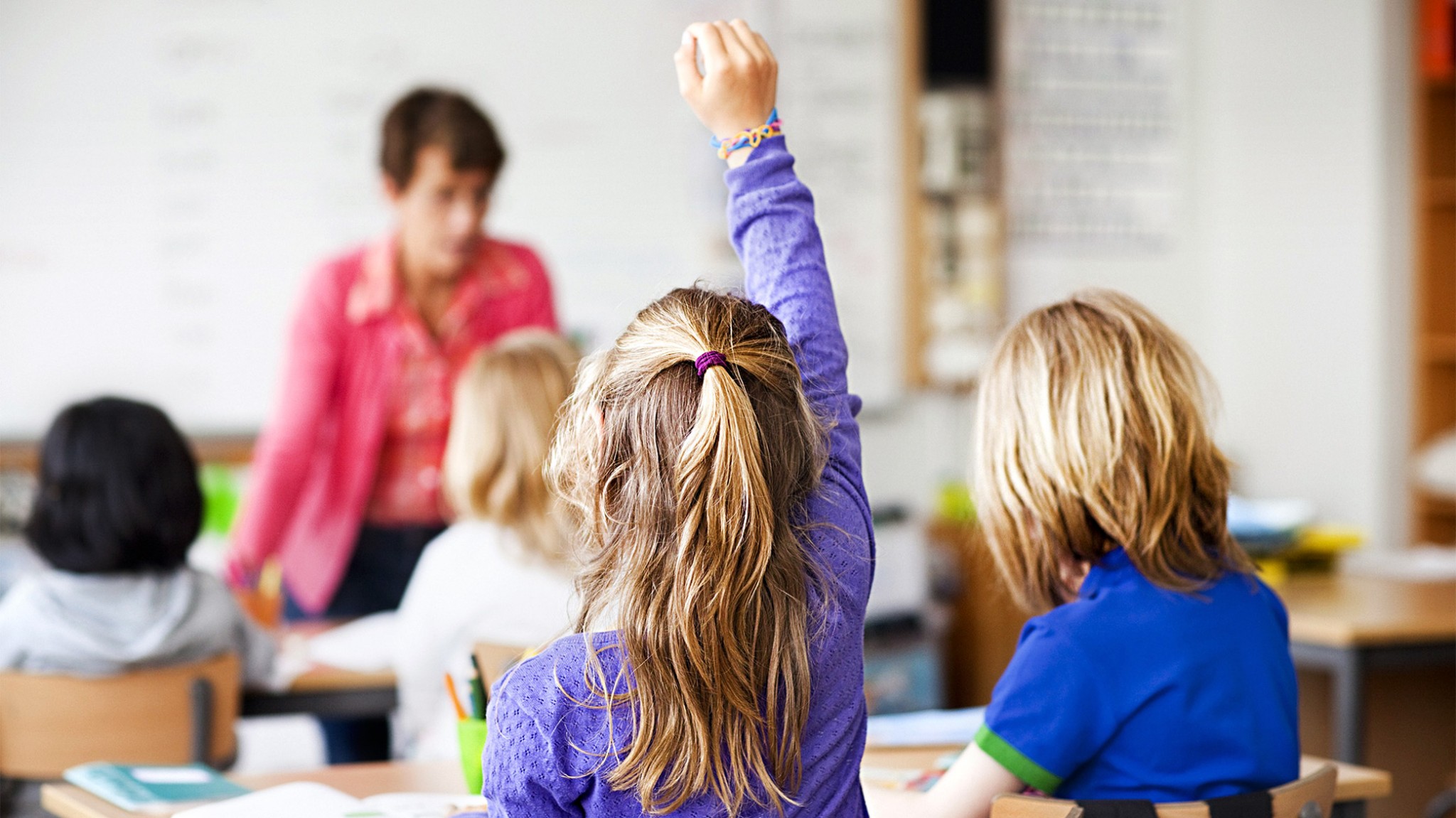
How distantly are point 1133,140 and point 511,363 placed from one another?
3.40 m

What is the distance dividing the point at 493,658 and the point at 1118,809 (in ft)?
1.84

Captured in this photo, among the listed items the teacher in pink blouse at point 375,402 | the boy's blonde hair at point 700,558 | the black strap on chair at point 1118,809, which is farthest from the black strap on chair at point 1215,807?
the teacher in pink blouse at point 375,402

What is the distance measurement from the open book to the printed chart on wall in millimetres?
3716

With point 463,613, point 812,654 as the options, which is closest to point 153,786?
point 463,613

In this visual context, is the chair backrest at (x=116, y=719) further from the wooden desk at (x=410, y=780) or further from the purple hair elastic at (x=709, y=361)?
the purple hair elastic at (x=709, y=361)

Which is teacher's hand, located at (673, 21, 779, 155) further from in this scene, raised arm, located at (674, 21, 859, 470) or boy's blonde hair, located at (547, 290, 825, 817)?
boy's blonde hair, located at (547, 290, 825, 817)

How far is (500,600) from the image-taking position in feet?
6.45

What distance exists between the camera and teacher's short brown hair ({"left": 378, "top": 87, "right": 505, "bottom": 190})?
272 centimetres

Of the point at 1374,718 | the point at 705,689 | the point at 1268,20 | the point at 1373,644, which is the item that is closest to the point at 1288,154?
the point at 1268,20

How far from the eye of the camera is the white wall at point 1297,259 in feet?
14.4

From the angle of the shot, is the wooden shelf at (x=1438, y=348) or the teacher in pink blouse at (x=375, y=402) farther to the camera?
the wooden shelf at (x=1438, y=348)

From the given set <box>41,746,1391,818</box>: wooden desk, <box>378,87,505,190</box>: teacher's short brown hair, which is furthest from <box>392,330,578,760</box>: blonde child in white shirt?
<box>378,87,505,190</box>: teacher's short brown hair

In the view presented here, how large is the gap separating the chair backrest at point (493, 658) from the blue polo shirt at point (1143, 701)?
0.43 meters

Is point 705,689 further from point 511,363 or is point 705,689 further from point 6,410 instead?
point 6,410
